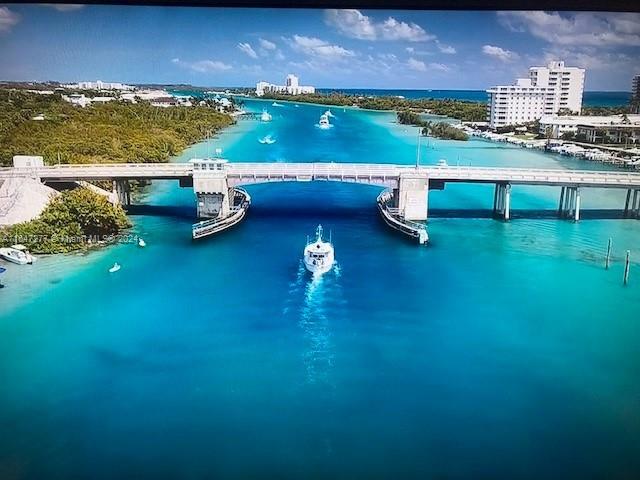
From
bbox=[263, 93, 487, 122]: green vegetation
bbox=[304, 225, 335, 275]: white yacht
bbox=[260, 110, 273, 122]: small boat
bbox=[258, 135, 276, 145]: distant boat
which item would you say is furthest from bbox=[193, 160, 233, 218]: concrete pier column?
bbox=[263, 93, 487, 122]: green vegetation

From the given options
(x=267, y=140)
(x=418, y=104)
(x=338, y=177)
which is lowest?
(x=338, y=177)

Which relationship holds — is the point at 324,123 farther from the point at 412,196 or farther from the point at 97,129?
the point at 97,129

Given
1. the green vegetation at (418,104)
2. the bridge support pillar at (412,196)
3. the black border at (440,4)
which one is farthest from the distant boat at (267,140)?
the black border at (440,4)

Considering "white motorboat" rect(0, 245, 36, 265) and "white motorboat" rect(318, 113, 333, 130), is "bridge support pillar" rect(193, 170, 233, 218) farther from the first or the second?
"white motorboat" rect(0, 245, 36, 265)

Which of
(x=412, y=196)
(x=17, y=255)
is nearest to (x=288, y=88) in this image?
(x=412, y=196)

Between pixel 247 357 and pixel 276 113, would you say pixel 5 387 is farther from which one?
pixel 276 113
